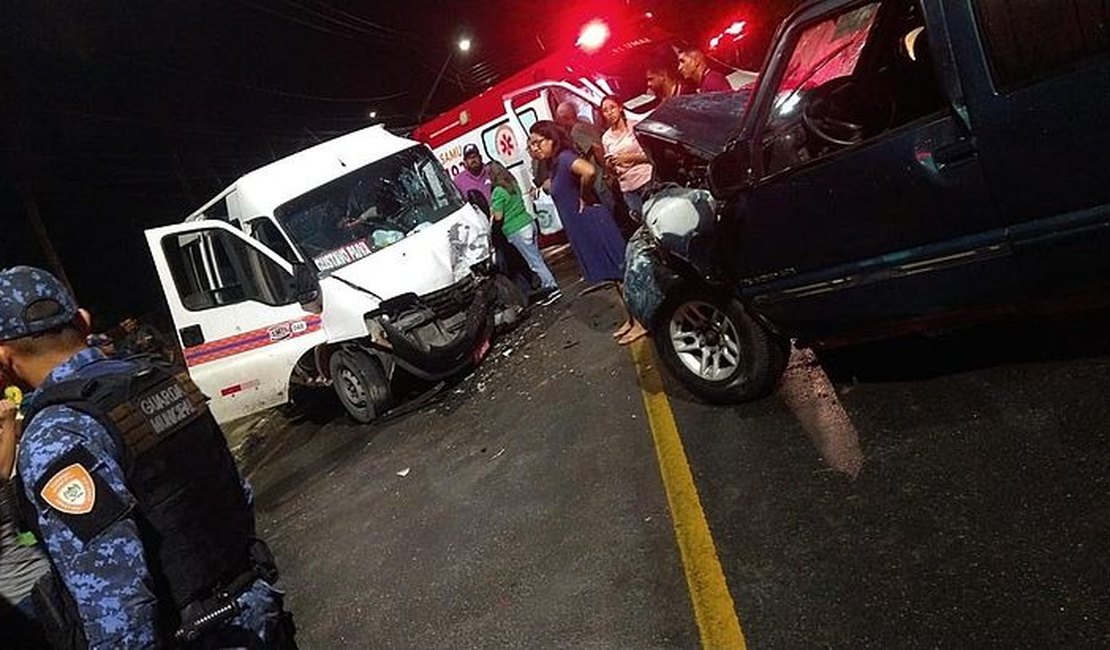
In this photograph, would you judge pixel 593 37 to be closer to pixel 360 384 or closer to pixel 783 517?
pixel 360 384

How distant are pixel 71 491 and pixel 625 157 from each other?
4879 mm

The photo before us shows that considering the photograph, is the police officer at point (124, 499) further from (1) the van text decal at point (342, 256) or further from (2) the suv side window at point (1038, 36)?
(1) the van text decal at point (342, 256)

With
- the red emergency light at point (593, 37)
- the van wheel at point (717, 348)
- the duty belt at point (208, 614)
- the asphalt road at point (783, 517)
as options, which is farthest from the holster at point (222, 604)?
the red emergency light at point (593, 37)

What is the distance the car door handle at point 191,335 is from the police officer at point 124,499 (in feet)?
16.7

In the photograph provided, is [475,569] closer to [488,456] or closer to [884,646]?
[488,456]

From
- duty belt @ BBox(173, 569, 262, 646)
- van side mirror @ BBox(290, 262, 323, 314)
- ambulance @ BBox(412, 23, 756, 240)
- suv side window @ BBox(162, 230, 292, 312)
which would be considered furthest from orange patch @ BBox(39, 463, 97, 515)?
ambulance @ BBox(412, 23, 756, 240)

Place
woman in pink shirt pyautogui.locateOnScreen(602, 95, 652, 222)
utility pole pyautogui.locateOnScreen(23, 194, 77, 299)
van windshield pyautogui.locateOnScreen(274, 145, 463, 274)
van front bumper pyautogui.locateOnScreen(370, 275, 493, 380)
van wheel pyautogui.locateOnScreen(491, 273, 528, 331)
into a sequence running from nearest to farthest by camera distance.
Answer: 1. woman in pink shirt pyautogui.locateOnScreen(602, 95, 652, 222)
2. van front bumper pyautogui.locateOnScreen(370, 275, 493, 380)
3. van windshield pyautogui.locateOnScreen(274, 145, 463, 274)
4. van wheel pyautogui.locateOnScreen(491, 273, 528, 331)
5. utility pole pyautogui.locateOnScreen(23, 194, 77, 299)

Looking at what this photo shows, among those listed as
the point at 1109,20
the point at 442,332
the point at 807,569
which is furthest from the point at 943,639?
the point at 442,332

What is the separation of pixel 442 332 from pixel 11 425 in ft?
12.6

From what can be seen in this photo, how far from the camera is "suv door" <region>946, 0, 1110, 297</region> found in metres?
2.67

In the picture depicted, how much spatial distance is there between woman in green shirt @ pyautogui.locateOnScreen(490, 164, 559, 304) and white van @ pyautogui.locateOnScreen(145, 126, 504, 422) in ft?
3.50

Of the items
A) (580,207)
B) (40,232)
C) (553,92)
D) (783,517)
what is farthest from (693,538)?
(40,232)

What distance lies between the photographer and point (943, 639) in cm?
238

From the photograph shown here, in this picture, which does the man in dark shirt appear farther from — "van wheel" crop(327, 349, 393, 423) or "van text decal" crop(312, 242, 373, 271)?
"van wheel" crop(327, 349, 393, 423)
